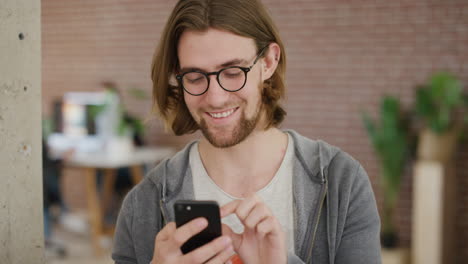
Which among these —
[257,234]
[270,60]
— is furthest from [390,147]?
[257,234]

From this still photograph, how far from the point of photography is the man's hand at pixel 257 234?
1282mm

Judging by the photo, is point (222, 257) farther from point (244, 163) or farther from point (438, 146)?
point (438, 146)

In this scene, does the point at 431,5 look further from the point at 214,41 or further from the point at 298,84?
the point at 214,41

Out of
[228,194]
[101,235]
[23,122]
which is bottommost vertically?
[101,235]

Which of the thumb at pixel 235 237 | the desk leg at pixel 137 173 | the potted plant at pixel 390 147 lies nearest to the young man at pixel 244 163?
the thumb at pixel 235 237

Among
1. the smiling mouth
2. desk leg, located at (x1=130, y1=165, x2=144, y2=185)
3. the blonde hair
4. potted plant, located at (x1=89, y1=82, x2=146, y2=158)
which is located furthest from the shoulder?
desk leg, located at (x1=130, y1=165, x2=144, y2=185)

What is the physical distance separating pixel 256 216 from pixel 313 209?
327mm

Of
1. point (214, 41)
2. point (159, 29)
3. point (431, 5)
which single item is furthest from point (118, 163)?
point (214, 41)

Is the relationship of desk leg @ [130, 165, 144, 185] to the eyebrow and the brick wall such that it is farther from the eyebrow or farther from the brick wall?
the eyebrow

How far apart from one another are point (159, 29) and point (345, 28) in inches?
74.8

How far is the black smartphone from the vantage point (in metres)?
1.25

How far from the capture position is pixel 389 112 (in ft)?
15.3

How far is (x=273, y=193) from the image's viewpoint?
63.2 inches

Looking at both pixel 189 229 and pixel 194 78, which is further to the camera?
pixel 194 78
